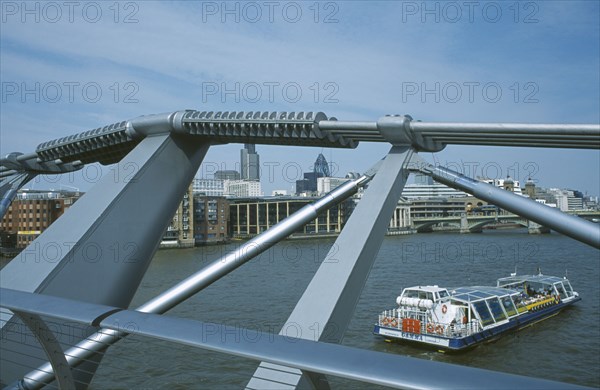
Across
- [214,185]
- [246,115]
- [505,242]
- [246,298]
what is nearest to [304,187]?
[214,185]

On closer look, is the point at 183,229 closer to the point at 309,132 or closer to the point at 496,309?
the point at 496,309

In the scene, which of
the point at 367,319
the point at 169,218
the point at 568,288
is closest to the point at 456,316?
the point at 367,319

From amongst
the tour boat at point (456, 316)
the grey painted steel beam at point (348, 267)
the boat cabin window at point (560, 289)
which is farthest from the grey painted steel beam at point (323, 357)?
the boat cabin window at point (560, 289)

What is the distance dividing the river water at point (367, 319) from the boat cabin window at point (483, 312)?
0.39 m

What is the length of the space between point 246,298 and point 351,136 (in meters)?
8.24

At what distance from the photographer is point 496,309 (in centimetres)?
983

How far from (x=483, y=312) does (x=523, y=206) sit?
7758 mm

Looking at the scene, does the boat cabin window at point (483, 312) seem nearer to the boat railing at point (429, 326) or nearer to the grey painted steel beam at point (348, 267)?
the boat railing at point (429, 326)

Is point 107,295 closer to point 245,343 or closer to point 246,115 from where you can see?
point 246,115

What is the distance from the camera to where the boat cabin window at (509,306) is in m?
10.0

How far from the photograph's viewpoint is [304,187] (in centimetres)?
5084

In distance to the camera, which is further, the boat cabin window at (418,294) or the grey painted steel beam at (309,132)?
the boat cabin window at (418,294)

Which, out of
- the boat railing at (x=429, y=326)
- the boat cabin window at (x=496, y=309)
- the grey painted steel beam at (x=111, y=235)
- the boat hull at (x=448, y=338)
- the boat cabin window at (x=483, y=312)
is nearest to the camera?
the grey painted steel beam at (x=111, y=235)

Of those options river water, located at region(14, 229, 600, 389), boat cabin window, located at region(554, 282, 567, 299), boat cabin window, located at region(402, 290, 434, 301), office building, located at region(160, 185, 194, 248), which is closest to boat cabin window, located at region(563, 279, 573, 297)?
boat cabin window, located at region(554, 282, 567, 299)
